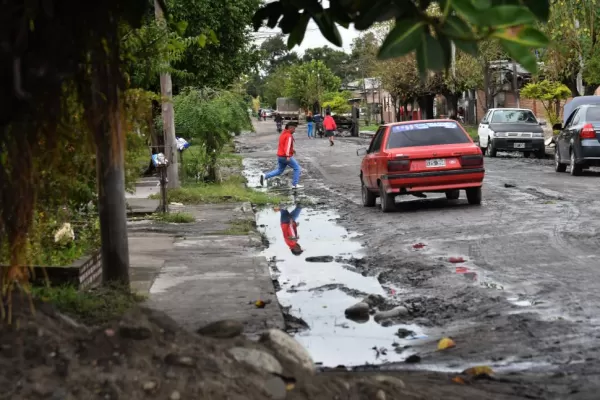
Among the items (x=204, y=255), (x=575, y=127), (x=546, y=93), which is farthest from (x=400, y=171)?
(x=546, y=93)

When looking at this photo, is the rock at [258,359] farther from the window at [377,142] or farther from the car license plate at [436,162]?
the window at [377,142]

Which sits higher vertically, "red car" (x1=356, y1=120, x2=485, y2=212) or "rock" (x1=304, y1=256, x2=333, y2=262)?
"red car" (x1=356, y1=120, x2=485, y2=212)

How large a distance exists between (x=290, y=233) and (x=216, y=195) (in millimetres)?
5707

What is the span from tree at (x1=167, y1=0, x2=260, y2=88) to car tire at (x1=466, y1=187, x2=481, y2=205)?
45.2ft

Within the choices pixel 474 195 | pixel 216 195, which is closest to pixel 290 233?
pixel 474 195

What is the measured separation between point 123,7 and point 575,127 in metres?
18.7

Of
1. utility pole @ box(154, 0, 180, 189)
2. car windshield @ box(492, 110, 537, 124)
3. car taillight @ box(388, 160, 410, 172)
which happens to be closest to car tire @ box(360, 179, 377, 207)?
car taillight @ box(388, 160, 410, 172)

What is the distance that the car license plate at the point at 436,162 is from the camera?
16.6 m

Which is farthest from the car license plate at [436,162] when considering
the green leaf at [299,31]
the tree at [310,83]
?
the tree at [310,83]

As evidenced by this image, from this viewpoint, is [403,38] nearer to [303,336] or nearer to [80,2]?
[80,2]

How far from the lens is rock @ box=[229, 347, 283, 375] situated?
5.43 m

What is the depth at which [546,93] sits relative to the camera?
42750 millimetres

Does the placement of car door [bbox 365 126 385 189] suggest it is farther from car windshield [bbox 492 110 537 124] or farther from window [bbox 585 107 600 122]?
car windshield [bbox 492 110 537 124]

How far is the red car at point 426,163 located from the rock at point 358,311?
25.9ft
